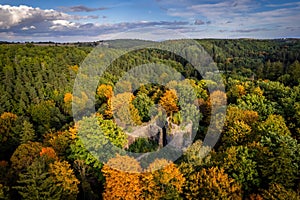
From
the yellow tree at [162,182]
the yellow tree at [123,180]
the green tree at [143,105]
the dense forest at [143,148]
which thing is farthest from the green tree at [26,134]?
the yellow tree at [162,182]

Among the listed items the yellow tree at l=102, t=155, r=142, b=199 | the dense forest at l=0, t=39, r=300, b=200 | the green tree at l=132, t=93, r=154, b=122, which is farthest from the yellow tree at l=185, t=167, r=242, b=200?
the green tree at l=132, t=93, r=154, b=122

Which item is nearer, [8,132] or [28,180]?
[28,180]

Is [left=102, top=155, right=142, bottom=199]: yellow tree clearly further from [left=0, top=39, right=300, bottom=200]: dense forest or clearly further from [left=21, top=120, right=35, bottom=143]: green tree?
[left=21, top=120, right=35, bottom=143]: green tree

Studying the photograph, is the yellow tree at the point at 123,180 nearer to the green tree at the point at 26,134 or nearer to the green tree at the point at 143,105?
the green tree at the point at 143,105

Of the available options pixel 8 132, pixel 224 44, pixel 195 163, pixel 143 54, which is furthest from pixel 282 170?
pixel 224 44

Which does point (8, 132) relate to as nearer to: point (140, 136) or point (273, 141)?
point (140, 136)
